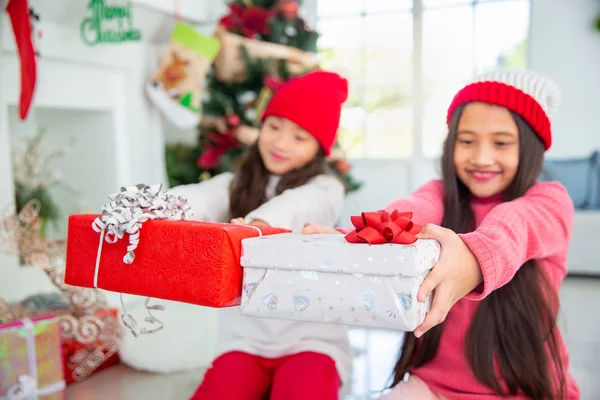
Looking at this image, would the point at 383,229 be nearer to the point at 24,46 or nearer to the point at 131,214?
the point at 131,214

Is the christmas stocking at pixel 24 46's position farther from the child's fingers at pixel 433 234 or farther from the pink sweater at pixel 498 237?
the child's fingers at pixel 433 234

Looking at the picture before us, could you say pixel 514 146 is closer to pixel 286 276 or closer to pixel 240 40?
pixel 286 276

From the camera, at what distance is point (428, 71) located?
12.7ft

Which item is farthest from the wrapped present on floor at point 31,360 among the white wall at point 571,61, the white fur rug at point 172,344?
the white wall at point 571,61

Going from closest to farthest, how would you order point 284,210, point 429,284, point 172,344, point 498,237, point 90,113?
1. point 429,284
2. point 498,237
3. point 284,210
4. point 172,344
5. point 90,113

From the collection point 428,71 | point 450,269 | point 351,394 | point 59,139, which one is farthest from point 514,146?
point 428,71

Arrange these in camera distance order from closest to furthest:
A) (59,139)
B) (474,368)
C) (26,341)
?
(474,368) → (26,341) → (59,139)

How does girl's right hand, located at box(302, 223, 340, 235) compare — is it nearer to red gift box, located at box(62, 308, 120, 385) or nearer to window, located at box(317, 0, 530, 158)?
red gift box, located at box(62, 308, 120, 385)

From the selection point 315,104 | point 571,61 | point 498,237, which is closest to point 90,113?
point 315,104

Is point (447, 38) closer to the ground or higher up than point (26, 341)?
higher up

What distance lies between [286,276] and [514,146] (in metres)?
0.55

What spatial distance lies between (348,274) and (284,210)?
0.42 m

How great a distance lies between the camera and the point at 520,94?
107 cm

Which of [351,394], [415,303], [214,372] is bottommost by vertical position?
[351,394]
